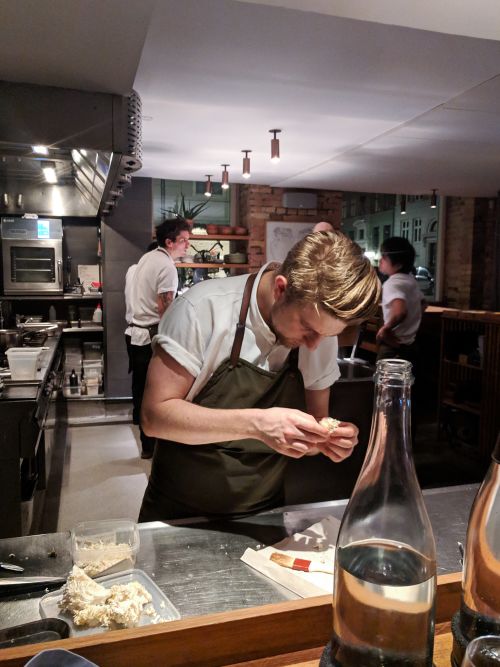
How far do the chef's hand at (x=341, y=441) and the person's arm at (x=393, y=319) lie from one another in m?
3.78

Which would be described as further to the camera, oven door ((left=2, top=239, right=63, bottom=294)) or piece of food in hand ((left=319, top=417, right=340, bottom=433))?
oven door ((left=2, top=239, right=63, bottom=294))

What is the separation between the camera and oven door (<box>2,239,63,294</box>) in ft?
21.2

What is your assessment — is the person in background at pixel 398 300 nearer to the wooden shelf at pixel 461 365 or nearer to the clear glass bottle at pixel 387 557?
the wooden shelf at pixel 461 365

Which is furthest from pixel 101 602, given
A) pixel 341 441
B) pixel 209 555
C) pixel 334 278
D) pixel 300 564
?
pixel 334 278

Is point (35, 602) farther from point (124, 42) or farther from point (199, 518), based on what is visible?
point (124, 42)

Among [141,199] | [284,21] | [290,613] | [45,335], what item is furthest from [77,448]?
[290,613]

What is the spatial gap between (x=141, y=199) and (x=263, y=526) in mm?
5892

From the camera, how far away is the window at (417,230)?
9.30 meters

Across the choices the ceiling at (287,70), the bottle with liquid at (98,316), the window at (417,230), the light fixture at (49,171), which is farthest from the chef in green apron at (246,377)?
the window at (417,230)

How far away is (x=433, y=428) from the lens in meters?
5.89

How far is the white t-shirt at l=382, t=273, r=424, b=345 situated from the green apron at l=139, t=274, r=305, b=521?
3.67 meters

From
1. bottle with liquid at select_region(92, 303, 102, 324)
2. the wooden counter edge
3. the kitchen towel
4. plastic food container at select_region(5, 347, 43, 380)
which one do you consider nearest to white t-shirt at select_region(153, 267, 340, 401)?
the kitchen towel

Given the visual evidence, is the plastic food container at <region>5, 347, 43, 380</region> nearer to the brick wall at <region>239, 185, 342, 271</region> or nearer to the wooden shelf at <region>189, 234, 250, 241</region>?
the wooden shelf at <region>189, 234, 250, 241</region>

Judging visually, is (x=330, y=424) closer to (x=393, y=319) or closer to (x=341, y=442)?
(x=341, y=442)
